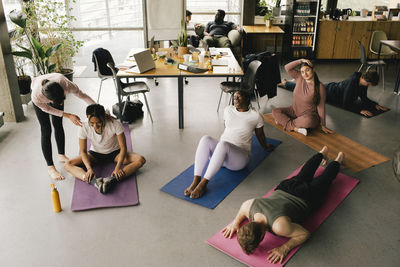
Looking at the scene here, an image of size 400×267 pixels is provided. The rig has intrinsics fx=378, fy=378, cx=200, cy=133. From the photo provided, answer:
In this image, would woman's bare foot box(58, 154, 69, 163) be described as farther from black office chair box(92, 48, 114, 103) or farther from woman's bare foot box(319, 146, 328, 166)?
woman's bare foot box(319, 146, 328, 166)

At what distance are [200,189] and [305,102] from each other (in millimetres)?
2096

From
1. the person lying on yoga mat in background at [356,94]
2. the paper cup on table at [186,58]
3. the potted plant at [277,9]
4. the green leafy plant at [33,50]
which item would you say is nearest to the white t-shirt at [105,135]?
the paper cup on table at [186,58]

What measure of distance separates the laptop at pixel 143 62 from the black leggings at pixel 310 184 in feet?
7.82

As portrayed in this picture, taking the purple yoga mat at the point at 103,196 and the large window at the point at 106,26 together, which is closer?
the purple yoga mat at the point at 103,196

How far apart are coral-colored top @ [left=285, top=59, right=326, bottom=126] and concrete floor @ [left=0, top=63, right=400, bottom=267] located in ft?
1.46

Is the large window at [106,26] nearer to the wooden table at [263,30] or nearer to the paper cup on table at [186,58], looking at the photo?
the wooden table at [263,30]

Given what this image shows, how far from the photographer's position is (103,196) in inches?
139

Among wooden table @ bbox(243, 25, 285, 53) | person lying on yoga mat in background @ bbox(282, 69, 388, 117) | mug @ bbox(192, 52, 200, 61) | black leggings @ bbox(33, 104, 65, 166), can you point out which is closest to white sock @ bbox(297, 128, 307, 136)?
person lying on yoga mat in background @ bbox(282, 69, 388, 117)

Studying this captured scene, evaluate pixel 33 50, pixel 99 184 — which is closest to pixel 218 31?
pixel 33 50

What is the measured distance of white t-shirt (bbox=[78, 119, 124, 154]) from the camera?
375cm

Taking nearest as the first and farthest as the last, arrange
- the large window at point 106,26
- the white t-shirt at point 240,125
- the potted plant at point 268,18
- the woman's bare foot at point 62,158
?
the white t-shirt at point 240,125 < the woman's bare foot at point 62,158 < the large window at point 106,26 < the potted plant at point 268,18

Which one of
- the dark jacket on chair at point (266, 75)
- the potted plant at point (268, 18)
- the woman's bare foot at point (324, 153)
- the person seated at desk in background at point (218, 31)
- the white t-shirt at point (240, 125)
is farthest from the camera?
the potted plant at point (268, 18)

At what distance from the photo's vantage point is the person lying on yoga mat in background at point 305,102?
4.68 m

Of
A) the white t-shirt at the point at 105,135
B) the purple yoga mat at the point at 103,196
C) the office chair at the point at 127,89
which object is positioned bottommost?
the purple yoga mat at the point at 103,196
